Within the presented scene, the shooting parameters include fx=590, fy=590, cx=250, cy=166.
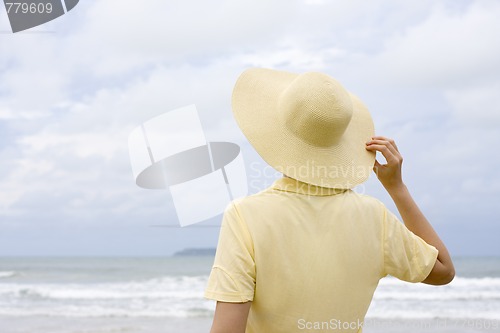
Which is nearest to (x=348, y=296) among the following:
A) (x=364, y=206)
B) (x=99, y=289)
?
(x=364, y=206)

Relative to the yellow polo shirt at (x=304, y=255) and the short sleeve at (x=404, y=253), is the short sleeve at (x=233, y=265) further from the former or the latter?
the short sleeve at (x=404, y=253)

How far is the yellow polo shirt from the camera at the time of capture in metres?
1.21

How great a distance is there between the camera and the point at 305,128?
51.2 inches

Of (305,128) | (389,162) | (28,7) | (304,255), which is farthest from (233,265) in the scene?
(28,7)

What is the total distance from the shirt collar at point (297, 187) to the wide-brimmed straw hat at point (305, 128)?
0.01 metres

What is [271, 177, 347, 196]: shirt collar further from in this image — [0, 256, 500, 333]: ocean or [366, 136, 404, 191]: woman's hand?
[0, 256, 500, 333]: ocean

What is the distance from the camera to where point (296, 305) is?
1254 mm

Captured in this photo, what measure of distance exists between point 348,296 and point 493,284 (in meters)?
14.1

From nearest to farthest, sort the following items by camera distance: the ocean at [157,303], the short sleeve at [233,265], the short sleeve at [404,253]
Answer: the short sleeve at [233,265], the short sleeve at [404,253], the ocean at [157,303]

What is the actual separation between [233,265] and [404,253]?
410mm

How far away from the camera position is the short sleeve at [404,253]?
1.32 meters

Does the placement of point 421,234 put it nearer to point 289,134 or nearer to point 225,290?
point 289,134

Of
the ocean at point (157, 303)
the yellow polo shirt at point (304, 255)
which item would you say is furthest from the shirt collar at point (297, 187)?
the ocean at point (157, 303)

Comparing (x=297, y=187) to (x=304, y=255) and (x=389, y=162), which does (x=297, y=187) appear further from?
(x=389, y=162)
